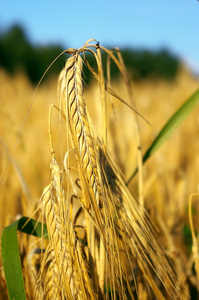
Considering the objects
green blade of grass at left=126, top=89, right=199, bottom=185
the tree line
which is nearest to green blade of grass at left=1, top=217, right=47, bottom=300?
green blade of grass at left=126, top=89, right=199, bottom=185

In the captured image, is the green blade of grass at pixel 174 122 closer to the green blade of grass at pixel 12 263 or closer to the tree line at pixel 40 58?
the green blade of grass at pixel 12 263

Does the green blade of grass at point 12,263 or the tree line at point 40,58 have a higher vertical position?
the tree line at point 40,58

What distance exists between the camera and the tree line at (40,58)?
15867mm

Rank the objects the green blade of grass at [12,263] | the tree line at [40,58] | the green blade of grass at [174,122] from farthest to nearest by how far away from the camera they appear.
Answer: the tree line at [40,58]
the green blade of grass at [174,122]
the green blade of grass at [12,263]

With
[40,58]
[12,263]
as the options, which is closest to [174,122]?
[12,263]

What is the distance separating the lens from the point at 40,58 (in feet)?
56.0

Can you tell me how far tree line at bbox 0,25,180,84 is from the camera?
15867 mm

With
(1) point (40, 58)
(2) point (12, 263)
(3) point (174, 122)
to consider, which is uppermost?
(1) point (40, 58)

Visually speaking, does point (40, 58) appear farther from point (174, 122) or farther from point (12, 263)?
point (12, 263)

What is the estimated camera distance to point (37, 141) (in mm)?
2516

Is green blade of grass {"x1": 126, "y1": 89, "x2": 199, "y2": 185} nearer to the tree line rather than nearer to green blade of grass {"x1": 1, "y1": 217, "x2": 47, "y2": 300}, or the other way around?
green blade of grass {"x1": 1, "y1": 217, "x2": 47, "y2": 300}

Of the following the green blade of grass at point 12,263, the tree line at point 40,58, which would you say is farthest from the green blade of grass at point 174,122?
the tree line at point 40,58

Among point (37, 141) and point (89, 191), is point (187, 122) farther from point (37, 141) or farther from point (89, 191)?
point (89, 191)

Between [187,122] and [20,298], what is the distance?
2.59 meters
